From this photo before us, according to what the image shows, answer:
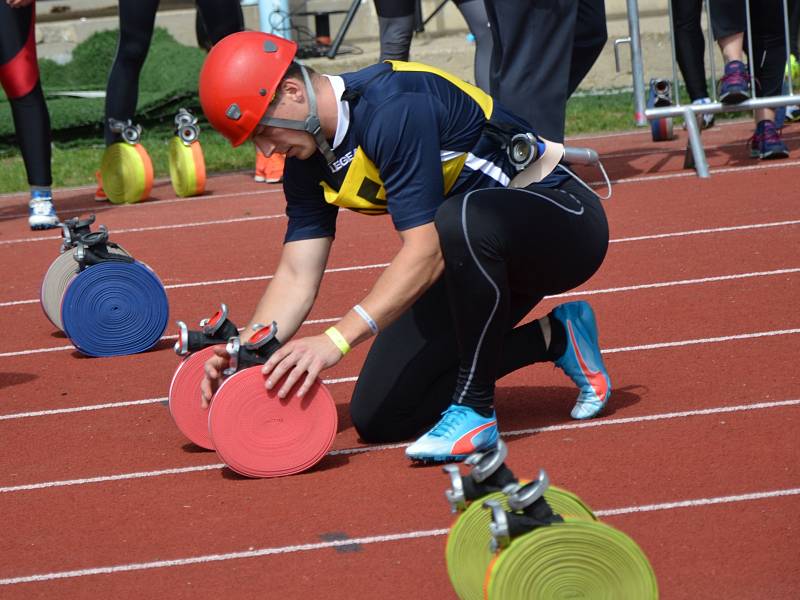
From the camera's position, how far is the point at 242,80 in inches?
153

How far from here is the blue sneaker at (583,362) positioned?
4.43 m

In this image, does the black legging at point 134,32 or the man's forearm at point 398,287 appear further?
the black legging at point 134,32

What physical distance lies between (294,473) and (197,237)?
4497mm

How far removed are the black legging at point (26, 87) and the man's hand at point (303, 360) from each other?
527 centimetres

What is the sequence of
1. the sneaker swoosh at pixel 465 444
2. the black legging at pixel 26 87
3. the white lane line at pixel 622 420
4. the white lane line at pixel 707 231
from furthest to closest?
the black legging at pixel 26 87 → the white lane line at pixel 707 231 → the white lane line at pixel 622 420 → the sneaker swoosh at pixel 465 444

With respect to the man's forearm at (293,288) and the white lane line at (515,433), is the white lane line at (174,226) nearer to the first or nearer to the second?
the man's forearm at (293,288)

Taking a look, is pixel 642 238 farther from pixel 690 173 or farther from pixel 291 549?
pixel 291 549

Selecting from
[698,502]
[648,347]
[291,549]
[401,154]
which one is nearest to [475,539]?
[291,549]

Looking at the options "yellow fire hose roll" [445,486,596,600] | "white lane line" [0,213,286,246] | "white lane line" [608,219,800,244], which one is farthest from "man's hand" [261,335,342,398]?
"white lane line" [0,213,286,246]

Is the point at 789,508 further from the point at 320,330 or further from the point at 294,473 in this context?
the point at 320,330

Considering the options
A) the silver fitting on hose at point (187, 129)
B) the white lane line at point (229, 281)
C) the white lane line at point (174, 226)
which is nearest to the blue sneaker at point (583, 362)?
the white lane line at point (229, 281)

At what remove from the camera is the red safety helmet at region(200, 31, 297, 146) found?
12.7 feet

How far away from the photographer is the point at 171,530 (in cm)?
375

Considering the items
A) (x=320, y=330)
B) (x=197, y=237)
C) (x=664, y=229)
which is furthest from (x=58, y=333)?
(x=664, y=229)
